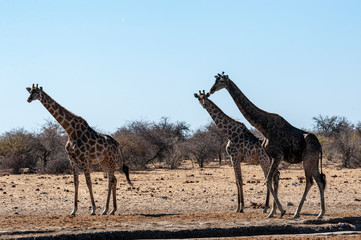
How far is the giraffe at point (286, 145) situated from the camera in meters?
11.2

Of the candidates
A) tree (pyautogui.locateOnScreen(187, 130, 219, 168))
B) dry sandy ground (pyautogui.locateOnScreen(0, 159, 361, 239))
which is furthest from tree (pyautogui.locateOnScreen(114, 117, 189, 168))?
dry sandy ground (pyautogui.locateOnScreen(0, 159, 361, 239))

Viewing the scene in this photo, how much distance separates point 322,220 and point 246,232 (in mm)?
1684

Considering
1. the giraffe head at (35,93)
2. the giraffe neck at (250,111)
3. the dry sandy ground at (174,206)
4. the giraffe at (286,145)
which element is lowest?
the dry sandy ground at (174,206)

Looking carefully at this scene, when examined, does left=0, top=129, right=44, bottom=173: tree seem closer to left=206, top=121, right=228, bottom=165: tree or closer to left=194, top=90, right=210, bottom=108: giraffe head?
left=206, top=121, right=228, bottom=165: tree

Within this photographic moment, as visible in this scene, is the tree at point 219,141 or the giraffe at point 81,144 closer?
the giraffe at point 81,144

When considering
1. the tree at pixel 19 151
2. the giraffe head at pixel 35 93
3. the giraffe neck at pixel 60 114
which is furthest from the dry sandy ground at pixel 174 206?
the tree at pixel 19 151

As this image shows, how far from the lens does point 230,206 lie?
1421 cm

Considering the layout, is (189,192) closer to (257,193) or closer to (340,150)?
(257,193)

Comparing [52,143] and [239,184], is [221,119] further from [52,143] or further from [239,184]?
[52,143]

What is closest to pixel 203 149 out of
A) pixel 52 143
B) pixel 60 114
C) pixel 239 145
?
pixel 52 143

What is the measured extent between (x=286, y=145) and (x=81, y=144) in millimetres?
4577

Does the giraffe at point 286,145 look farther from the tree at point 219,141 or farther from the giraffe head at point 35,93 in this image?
the tree at point 219,141

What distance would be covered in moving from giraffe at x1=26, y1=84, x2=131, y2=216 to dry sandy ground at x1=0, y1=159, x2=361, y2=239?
0.98 meters

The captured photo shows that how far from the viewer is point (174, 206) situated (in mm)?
14219
